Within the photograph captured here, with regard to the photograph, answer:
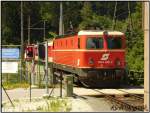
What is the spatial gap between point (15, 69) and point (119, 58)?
8887mm

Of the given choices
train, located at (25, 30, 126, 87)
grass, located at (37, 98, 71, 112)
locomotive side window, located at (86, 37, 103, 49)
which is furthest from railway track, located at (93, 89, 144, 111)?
locomotive side window, located at (86, 37, 103, 49)

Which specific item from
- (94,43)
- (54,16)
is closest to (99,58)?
(94,43)

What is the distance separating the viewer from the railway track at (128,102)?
17252 mm

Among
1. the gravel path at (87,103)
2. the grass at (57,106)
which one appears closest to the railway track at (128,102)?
the gravel path at (87,103)

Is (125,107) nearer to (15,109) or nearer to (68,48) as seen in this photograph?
(15,109)

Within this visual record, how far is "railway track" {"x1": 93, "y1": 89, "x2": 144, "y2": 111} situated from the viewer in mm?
17252

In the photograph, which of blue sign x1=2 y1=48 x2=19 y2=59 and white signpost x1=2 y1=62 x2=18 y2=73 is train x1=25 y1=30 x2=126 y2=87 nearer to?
blue sign x1=2 y1=48 x2=19 y2=59

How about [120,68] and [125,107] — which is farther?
[120,68]

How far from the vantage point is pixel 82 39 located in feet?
87.6

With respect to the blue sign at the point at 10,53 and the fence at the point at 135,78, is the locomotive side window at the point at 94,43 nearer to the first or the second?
the fence at the point at 135,78

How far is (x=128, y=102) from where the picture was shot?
65.0ft

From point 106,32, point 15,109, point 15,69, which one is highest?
point 106,32

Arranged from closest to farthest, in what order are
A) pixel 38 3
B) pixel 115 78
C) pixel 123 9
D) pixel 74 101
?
pixel 74 101 < pixel 115 78 < pixel 123 9 < pixel 38 3

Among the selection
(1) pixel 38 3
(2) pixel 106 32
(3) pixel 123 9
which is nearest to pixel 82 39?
(2) pixel 106 32
